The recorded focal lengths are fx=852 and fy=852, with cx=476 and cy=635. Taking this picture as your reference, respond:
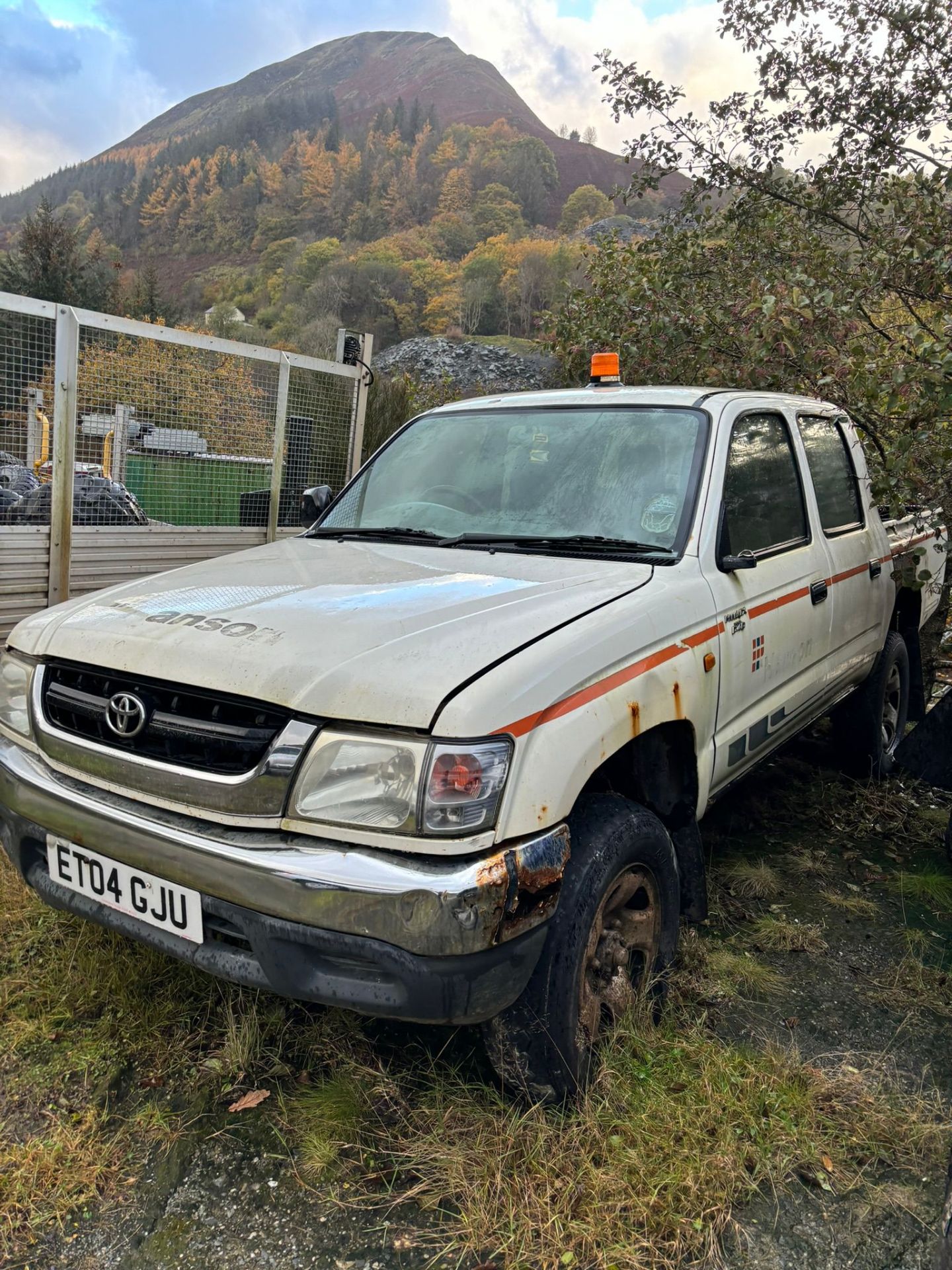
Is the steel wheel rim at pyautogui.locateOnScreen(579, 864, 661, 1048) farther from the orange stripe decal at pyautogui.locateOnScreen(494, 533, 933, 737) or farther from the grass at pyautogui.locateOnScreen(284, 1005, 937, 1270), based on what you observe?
the orange stripe decal at pyautogui.locateOnScreen(494, 533, 933, 737)

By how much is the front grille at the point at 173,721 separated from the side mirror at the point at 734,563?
148cm

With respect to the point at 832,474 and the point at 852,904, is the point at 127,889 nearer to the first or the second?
the point at 852,904

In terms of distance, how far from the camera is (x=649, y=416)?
2988 mm

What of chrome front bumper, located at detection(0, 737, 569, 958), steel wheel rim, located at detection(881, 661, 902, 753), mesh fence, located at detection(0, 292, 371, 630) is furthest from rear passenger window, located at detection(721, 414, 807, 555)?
mesh fence, located at detection(0, 292, 371, 630)

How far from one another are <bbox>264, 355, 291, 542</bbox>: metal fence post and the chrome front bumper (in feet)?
13.6

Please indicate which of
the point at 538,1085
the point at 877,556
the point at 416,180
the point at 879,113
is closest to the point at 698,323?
the point at 879,113

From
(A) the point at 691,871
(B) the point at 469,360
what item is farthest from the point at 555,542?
(B) the point at 469,360

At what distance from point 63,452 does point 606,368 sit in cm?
304

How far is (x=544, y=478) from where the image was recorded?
2922mm

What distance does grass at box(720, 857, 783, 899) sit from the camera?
331 centimetres

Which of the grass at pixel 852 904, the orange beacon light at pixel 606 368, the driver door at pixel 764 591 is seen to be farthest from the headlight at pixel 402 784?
the orange beacon light at pixel 606 368

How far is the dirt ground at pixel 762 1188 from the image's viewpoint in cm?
175

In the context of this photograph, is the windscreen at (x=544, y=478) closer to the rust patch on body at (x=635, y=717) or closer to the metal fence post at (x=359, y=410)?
the rust patch on body at (x=635, y=717)

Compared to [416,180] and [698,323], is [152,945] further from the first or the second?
[416,180]
